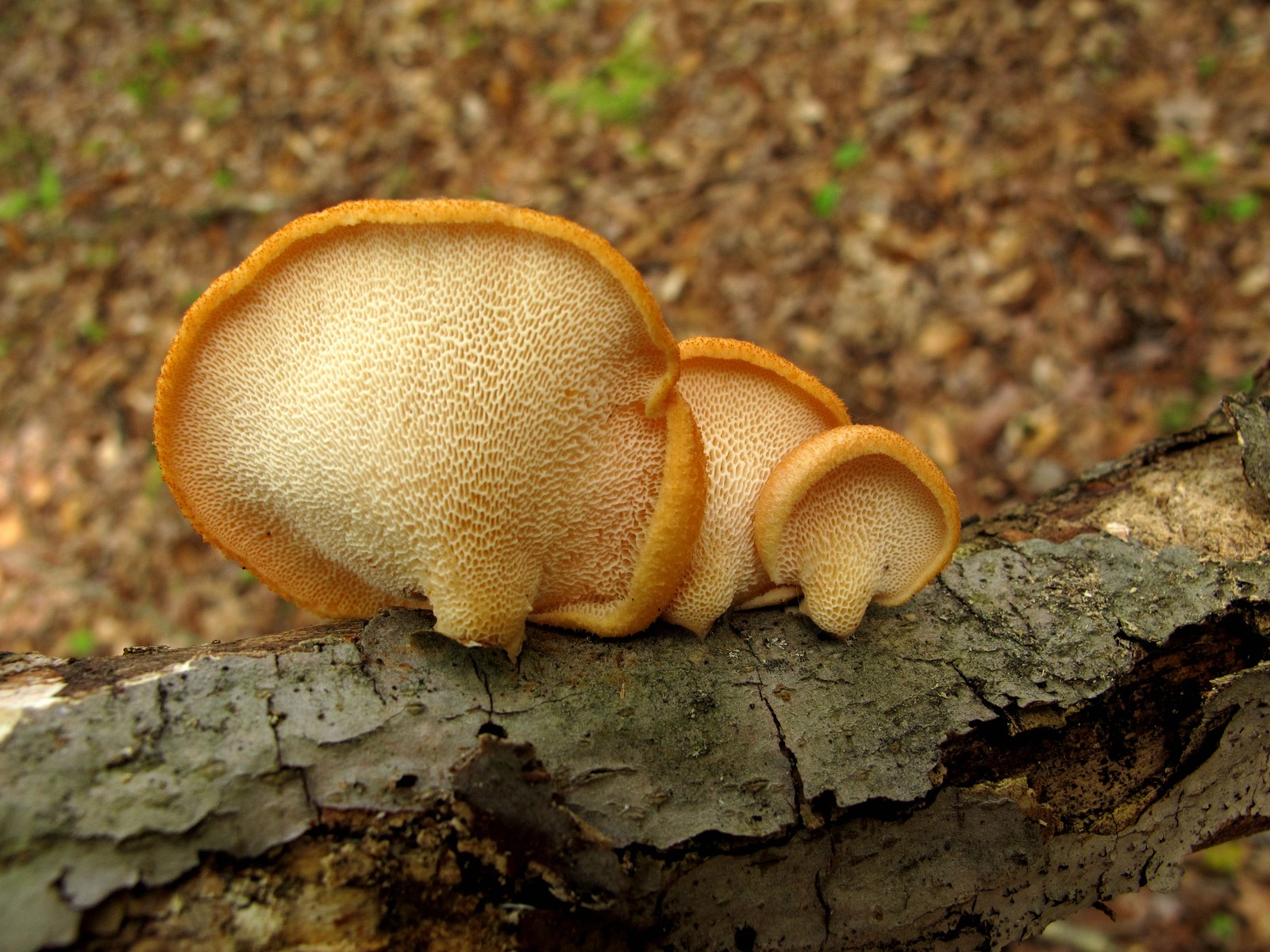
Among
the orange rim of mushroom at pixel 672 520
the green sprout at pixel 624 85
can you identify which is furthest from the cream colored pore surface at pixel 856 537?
the green sprout at pixel 624 85

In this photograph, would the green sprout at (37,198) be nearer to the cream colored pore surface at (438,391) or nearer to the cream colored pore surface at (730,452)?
the cream colored pore surface at (438,391)

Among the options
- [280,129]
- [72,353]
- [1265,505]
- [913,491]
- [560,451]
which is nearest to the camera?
[560,451]

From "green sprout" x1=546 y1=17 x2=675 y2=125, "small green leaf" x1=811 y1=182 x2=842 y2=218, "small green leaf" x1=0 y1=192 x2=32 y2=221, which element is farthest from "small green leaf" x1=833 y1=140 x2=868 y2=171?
"small green leaf" x1=0 y1=192 x2=32 y2=221

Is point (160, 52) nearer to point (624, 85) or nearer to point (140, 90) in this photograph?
point (140, 90)

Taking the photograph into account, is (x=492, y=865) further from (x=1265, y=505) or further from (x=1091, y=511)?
(x=1265, y=505)

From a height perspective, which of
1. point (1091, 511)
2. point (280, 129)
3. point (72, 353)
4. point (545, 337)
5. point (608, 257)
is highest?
point (608, 257)

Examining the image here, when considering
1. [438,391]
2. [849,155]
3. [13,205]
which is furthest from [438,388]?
[13,205]

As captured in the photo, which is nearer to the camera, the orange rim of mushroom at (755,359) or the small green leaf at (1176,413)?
the orange rim of mushroom at (755,359)

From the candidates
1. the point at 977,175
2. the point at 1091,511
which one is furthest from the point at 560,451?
the point at 977,175

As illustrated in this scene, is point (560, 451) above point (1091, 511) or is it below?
above
